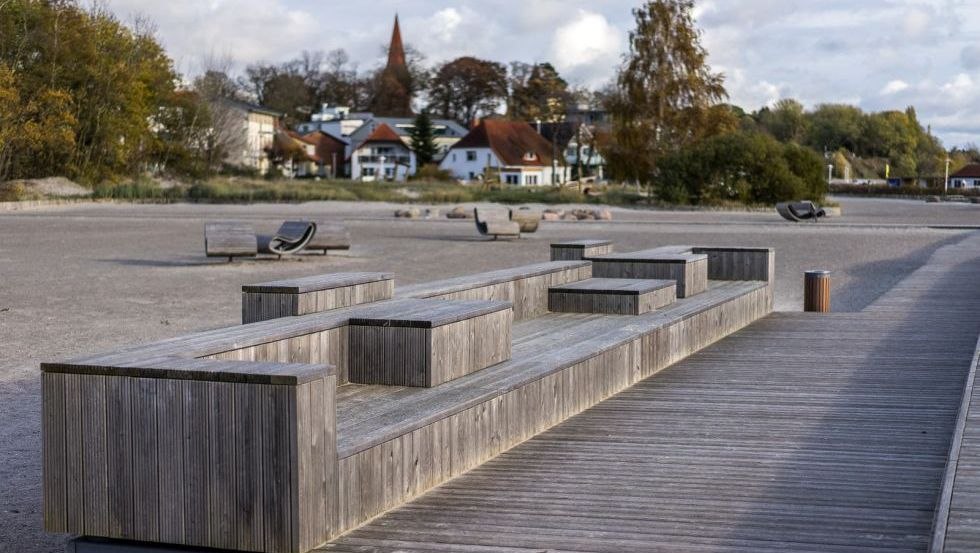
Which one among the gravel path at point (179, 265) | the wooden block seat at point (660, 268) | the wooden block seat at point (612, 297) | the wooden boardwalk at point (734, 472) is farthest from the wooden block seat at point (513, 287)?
the gravel path at point (179, 265)

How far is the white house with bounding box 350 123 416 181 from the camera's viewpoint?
4742 inches

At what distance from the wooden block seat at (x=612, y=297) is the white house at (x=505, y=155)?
9577 cm

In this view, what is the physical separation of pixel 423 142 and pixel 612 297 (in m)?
101

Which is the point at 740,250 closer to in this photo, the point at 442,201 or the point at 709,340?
the point at 709,340

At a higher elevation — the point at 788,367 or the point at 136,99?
the point at 136,99

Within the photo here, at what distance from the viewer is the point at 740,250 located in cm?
1382

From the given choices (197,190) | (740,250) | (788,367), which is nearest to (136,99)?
(197,190)

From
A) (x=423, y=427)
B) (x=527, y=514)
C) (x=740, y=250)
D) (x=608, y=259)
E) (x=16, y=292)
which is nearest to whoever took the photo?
(x=527, y=514)

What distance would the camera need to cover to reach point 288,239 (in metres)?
21.7

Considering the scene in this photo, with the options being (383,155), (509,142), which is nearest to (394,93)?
(383,155)

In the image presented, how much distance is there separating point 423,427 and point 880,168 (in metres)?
125

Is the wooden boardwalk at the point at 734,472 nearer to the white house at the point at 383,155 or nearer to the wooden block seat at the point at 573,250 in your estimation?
the wooden block seat at the point at 573,250

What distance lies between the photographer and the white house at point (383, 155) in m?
120

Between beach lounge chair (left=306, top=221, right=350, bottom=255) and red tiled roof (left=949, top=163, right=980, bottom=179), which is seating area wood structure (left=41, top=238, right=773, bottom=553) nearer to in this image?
beach lounge chair (left=306, top=221, right=350, bottom=255)
